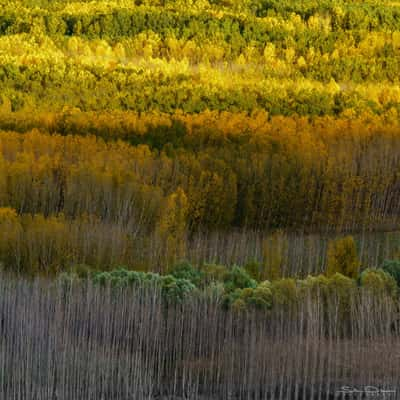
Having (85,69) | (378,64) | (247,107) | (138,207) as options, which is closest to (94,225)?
(138,207)

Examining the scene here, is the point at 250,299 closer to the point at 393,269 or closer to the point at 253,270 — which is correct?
the point at 253,270

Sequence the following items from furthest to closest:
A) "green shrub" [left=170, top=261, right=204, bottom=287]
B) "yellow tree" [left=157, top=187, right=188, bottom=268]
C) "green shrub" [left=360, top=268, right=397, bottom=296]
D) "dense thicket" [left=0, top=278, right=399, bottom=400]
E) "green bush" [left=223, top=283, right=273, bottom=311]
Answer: "yellow tree" [left=157, top=187, right=188, bottom=268] < "green shrub" [left=170, top=261, right=204, bottom=287] < "green shrub" [left=360, top=268, right=397, bottom=296] < "green bush" [left=223, top=283, right=273, bottom=311] < "dense thicket" [left=0, top=278, right=399, bottom=400]

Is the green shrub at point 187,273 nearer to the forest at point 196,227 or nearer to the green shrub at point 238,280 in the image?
the forest at point 196,227

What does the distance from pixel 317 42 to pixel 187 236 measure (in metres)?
37.0

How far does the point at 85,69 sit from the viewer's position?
1642 inches

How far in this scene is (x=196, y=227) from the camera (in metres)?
25.1

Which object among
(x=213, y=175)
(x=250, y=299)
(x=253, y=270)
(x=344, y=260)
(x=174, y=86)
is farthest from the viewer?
(x=174, y=86)

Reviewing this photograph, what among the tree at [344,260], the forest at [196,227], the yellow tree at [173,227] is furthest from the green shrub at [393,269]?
the yellow tree at [173,227]

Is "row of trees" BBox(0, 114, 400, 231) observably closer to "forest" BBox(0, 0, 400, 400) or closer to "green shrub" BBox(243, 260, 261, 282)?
"forest" BBox(0, 0, 400, 400)

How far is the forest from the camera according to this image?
48.8ft

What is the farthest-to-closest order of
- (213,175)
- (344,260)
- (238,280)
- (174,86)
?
(174,86), (213,175), (344,260), (238,280)

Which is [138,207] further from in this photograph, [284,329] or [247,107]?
[247,107]

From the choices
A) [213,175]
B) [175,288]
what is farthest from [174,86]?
[175,288]

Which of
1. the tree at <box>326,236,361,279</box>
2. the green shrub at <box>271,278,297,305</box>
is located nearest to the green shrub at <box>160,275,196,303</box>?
the green shrub at <box>271,278,297,305</box>
